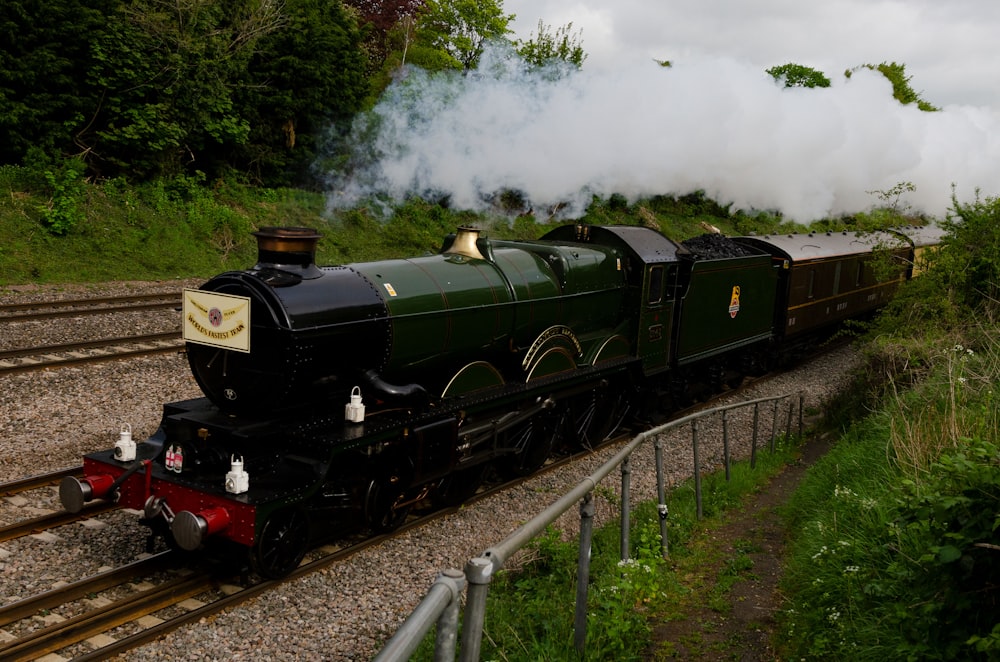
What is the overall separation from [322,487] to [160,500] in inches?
51.5

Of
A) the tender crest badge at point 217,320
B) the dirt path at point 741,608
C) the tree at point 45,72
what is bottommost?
the dirt path at point 741,608

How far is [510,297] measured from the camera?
8914 millimetres

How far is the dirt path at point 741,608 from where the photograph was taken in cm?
475

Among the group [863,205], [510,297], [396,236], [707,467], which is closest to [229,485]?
[510,297]

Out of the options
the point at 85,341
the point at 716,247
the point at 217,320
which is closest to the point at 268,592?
the point at 217,320

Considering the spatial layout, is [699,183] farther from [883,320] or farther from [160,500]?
[160,500]

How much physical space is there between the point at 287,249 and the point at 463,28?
20683mm

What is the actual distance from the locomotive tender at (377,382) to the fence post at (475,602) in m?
3.77

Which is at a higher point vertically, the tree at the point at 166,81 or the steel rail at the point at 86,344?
the tree at the point at 166,81

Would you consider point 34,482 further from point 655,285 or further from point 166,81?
point 166,81

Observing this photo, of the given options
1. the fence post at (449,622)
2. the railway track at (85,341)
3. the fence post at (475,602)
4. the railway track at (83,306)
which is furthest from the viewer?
the railway track at (83,306)

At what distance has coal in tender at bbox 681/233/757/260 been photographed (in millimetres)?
13459

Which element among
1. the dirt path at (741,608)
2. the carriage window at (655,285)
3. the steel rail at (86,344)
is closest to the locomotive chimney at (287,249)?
the dirt path at (741,608)

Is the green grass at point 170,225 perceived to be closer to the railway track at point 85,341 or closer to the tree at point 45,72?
the tree at point 45,72
